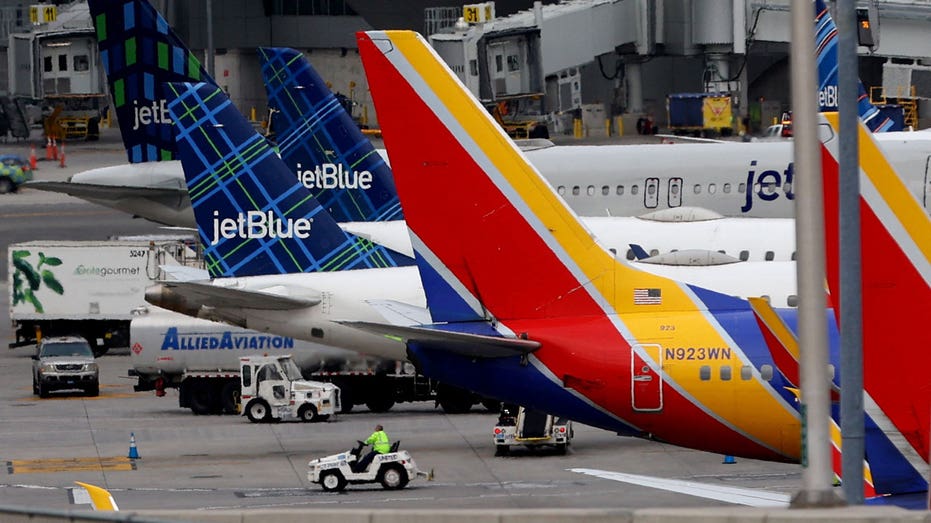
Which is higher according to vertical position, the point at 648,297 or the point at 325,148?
the point at 325,148

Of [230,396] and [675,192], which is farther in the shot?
[675,192]

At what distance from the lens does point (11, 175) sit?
9344cm

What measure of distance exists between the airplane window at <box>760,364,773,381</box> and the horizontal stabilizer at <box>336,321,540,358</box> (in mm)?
3429

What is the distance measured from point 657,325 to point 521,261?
91.5 inches

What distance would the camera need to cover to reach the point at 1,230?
3248 inches

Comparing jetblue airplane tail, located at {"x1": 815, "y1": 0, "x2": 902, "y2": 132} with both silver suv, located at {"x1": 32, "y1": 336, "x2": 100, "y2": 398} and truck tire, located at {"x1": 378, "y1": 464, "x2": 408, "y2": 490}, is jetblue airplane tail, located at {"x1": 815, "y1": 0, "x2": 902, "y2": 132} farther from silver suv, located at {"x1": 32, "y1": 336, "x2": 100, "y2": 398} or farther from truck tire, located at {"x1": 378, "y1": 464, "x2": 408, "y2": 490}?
truck tire, located at {"x1": 378, "y1": 464, "x2": 408, "y2": 490}

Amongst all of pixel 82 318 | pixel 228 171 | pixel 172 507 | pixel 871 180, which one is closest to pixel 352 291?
pixel 228 171

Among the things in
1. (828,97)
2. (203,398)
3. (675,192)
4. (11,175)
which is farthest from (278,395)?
(11,175)

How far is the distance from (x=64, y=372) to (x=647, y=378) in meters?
30.0

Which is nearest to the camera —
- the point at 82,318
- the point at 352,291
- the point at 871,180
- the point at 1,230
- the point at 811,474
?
the point at 811,474

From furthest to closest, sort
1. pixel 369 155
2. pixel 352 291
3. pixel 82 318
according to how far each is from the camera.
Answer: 1. pixel 82 318
2. pixel 369 155
3. pixel 352 291

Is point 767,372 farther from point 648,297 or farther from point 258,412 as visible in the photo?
point 258,412

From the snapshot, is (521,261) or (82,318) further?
(82,318)

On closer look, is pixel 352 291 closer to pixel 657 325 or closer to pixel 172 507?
pixel 172 507
